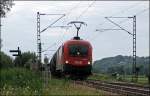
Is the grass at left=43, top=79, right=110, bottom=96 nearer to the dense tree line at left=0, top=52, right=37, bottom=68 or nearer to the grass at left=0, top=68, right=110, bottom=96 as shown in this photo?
the grass at left=0, top=68, right=110, bottom=96

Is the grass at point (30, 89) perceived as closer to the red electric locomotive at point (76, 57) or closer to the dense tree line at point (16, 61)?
A: the red electric locomotive at point (76, 57)

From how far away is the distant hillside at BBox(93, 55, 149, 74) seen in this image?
241 ft

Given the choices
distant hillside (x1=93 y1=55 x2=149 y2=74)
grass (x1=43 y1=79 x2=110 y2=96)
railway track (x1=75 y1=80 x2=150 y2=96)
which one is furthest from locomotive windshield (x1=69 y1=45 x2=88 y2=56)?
distant hillside (x1=93 y1=55 x2=149 y2=74)

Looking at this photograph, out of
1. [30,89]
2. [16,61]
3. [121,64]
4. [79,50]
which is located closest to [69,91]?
[30,89]

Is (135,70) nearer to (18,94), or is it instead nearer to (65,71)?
(65,71)

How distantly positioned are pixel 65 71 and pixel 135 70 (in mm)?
15311

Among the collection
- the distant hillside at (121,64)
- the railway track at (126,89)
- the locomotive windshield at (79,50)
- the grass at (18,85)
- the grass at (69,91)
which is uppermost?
the locomotive windshield at (79,50)

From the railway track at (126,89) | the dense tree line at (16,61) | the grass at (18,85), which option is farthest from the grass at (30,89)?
the dense tree line at (16,61)

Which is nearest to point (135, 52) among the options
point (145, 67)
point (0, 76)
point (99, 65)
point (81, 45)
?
point (81, 45)

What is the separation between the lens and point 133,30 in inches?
2023

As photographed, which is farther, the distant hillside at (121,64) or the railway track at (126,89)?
the distant hillside at (121,64)

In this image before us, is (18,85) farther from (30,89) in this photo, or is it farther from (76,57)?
(76,57)

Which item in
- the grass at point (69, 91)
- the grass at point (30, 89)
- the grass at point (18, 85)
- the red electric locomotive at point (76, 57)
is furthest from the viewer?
the red electric locomotive at point (76, 57)

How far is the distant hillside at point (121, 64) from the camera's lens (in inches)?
2886
